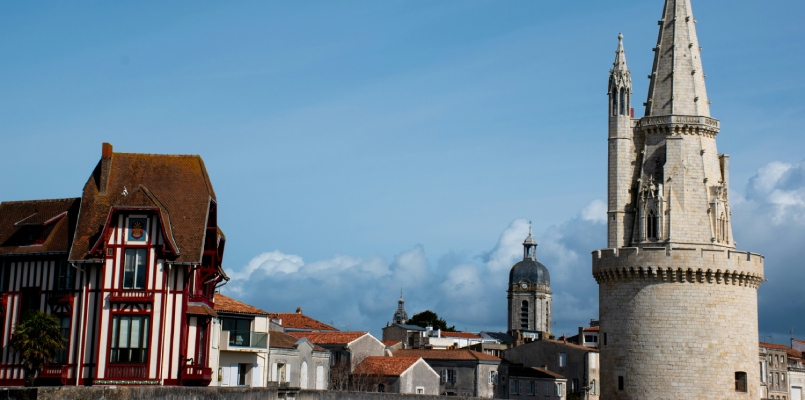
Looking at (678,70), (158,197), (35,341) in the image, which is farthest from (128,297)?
(678,70)

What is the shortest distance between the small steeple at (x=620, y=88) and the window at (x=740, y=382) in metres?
13.2

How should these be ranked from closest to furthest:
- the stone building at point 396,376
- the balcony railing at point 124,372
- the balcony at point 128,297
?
the balcony railing at point 124,372 < the balcony at point 128,297 < the stone building at point 396,376

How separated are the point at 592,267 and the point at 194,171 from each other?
21.1m

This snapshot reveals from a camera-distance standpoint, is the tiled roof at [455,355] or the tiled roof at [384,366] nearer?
the tiled roof at [384,366]

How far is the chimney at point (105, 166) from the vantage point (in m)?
39.5

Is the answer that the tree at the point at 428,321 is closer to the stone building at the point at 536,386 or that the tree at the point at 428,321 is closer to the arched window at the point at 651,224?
the stone building at the point at 536,386

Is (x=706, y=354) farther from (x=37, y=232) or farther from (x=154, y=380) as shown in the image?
(x=37, y=232)

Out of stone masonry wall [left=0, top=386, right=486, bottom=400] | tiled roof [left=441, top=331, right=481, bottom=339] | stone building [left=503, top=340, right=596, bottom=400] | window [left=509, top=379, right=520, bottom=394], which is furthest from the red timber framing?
tiled roof [left=441, top=331, right=481, bottom=339]

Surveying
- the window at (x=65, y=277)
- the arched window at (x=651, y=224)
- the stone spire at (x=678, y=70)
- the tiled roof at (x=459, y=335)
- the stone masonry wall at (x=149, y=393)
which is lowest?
the stone masonry wall at (x=149, y=393)

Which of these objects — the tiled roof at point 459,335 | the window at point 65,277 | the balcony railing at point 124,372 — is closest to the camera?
the balcony railing at point 124,372

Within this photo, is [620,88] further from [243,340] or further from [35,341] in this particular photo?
[35,341]

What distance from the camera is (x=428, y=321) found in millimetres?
149125

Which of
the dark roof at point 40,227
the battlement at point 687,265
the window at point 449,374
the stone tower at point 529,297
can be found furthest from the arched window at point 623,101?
the stone tower at point 529,297

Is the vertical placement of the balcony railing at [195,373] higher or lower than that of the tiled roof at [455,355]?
lower
